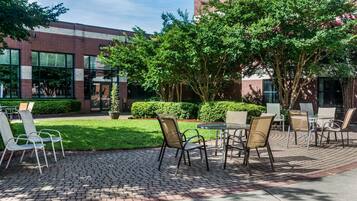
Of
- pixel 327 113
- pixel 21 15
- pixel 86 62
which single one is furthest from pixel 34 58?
pixel 327 113

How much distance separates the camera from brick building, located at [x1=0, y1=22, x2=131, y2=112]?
2458 cm

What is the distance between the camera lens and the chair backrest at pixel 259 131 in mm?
6707

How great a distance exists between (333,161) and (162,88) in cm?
1486

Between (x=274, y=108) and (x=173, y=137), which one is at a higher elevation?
(x=274, y=108)

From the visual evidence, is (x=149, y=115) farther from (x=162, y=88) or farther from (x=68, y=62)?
(x=68, y=62)

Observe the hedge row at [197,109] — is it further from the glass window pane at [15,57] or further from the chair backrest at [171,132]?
the chair backrest at [171,132]

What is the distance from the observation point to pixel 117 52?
2208 cm

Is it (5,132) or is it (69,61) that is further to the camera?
(69,61)

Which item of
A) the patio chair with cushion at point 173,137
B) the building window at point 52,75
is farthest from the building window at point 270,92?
the building window at point 52,75

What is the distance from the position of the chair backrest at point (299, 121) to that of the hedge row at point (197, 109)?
546cm

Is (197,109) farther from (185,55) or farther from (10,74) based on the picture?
(10,74)

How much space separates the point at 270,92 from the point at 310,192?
14.6 meters

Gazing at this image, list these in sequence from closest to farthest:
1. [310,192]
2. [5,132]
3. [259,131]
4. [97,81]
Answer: [310,192]
[259,131]
[5,132]
[97,81]

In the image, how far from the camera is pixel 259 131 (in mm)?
6898
